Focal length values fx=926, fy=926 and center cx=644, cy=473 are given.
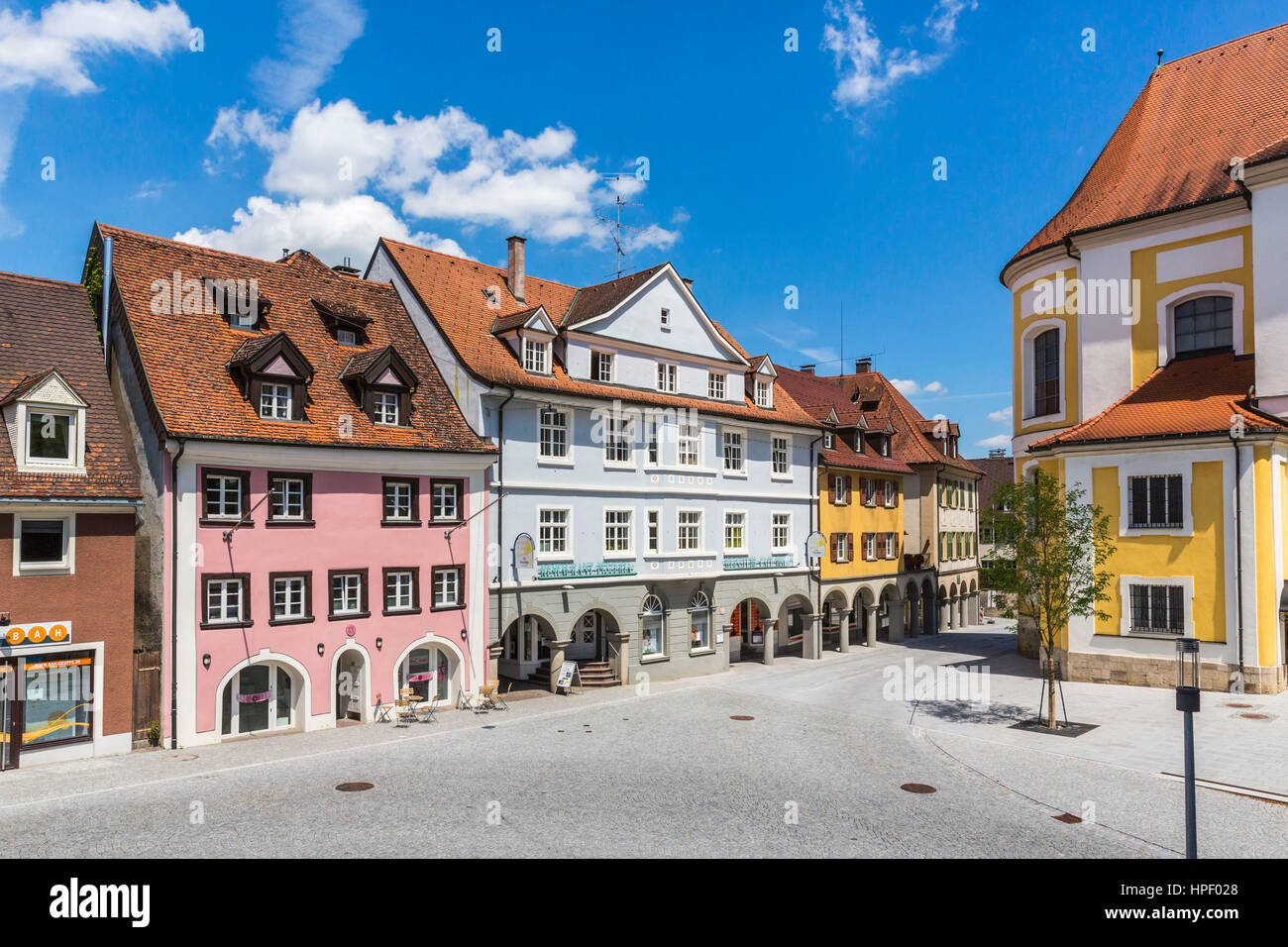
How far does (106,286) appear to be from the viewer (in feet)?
87.3

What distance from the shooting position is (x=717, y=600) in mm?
37250

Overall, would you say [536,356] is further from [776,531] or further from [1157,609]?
[1157,609]

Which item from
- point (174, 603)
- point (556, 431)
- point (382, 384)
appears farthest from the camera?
point (556, 431)

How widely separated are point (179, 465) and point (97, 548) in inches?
106

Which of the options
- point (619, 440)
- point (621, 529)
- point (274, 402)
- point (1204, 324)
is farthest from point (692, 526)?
point (1204, 324)

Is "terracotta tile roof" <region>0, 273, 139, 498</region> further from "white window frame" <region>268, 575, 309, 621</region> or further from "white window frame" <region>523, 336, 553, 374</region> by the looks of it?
"white window frame" <region>523, 336, 553, 374</region>

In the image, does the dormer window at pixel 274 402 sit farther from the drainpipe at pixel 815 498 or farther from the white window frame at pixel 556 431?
the drainpipe at pixel 815 498

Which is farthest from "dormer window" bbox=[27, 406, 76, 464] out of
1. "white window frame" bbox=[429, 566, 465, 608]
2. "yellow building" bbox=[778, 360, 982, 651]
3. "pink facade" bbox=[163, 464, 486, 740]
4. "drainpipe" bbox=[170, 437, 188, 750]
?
"yellow building" bbox=[778, 360, 982, 651]

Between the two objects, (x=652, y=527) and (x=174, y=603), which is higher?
(x=652, y=527)

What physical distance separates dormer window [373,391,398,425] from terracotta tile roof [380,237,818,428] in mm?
2849

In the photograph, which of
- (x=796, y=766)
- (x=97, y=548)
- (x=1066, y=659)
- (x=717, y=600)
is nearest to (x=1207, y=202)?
(x=1066, y=659)

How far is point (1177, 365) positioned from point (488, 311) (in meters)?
25.2

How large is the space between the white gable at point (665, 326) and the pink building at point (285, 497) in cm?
707

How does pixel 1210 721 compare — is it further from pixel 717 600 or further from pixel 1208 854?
pixel 717 600
